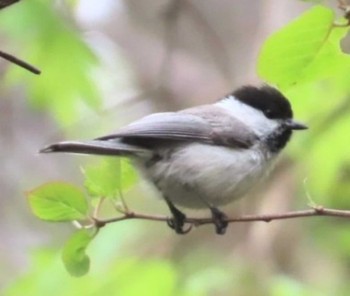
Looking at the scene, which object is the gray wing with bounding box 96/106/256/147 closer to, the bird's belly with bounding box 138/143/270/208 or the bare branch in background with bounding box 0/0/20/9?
the bird's belly with bounding box 138/143/270/208

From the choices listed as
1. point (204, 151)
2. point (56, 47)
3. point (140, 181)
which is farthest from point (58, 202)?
point (56, 47)

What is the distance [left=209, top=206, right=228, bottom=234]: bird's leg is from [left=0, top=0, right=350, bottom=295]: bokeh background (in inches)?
7.0

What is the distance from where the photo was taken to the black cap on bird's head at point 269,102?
2.32 meters

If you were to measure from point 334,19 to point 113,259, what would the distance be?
1.49 m

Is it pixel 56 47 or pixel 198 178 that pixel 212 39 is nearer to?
pixel 56 47

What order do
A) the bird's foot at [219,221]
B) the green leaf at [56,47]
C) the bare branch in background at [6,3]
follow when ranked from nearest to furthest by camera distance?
the bare branch in background at [6,3] → the bird's foot at [219,221] → the green leaf at [56,47]

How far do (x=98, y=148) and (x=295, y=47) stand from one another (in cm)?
57

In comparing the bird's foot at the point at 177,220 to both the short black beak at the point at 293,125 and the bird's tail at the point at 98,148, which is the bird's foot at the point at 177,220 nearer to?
the bird's tail at the point at 98,148

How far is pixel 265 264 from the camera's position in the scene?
284 centimetres

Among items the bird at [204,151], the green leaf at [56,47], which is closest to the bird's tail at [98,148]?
the bird at [204,151]

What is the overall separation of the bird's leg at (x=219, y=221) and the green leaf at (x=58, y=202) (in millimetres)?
413

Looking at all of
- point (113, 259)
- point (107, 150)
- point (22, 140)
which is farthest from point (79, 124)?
point (22, 140)

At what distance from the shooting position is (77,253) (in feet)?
4.77

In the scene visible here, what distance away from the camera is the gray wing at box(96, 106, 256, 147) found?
201 centimetres
